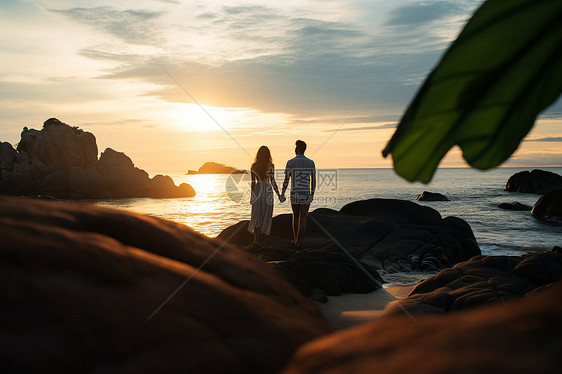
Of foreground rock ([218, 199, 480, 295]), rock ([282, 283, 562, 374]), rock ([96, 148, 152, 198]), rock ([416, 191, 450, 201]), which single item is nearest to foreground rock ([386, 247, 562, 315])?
foreground rock ([218, 199, 480, 295])

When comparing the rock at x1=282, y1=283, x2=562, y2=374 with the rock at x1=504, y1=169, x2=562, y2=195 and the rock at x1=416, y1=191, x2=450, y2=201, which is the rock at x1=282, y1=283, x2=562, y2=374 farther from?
the rock at x1=504, y1=169, x2=562, y2=195

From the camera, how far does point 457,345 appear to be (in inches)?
16.1

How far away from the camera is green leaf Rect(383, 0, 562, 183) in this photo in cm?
70

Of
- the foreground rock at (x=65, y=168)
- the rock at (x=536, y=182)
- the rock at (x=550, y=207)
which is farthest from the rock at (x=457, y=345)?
the foreground rock at (x=65, y=168)

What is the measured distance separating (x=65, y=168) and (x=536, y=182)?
54250 millimetres

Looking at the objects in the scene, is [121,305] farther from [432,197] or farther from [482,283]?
[432,197]

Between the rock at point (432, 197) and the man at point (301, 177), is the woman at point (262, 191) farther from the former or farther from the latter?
the rock at point (432, 197)

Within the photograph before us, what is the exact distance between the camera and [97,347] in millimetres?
594

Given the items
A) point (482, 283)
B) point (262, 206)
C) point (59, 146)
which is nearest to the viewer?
point (482, 283)

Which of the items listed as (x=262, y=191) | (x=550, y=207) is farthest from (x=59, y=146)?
(x=550, y=207)

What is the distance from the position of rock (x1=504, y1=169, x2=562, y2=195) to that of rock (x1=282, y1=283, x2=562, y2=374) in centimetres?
4698

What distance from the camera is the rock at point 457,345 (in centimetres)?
37

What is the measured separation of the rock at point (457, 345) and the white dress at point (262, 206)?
760cm

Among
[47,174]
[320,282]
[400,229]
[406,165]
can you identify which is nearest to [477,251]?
[400,229]
